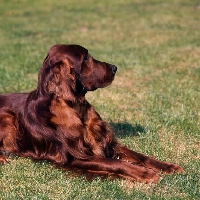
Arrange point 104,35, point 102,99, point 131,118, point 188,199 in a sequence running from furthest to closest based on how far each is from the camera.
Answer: point 104,35
point 102,99
point 131,118
point 188,199

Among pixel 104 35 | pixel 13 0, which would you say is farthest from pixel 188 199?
pixel 13 0

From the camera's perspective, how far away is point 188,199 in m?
3.69

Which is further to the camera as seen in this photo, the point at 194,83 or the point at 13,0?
the point at 13,0

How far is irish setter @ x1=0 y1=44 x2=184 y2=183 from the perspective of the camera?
427 cm

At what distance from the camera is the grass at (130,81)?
398cm

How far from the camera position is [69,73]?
4332 mm

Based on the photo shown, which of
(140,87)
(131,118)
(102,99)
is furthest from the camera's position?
(140,87)

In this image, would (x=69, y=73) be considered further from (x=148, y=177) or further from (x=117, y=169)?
(x=148, y=177)

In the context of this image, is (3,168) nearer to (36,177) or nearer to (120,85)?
(36,177)

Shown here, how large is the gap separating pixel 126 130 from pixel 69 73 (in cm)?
165

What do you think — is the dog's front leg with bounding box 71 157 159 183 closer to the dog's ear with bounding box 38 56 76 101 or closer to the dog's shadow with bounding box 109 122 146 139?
the dog's ear with bounding box 38 56 76 101

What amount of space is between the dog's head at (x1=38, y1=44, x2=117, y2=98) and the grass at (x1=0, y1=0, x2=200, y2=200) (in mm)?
791

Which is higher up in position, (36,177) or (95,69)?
(95,69)

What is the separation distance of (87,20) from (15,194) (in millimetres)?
14549
